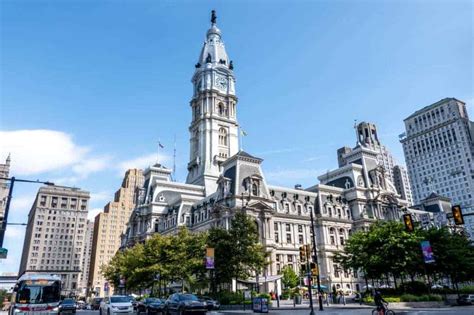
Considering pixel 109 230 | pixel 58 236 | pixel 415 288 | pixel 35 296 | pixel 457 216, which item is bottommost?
pixel 415 288

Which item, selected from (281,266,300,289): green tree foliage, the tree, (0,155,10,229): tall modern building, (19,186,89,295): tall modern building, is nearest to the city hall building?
(281,266,300,289): green tree foliage

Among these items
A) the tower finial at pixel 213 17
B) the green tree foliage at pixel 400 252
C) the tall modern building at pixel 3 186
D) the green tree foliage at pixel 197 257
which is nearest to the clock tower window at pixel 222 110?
the tower finial at pixel 213 17

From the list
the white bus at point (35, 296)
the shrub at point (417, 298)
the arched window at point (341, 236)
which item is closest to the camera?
the white bus at point (35, 296)

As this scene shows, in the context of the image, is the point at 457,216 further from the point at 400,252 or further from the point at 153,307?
the point at 153,307

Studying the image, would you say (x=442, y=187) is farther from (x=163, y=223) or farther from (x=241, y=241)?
(x=241, y=241)

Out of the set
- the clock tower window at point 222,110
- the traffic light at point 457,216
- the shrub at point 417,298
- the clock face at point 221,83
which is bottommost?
the shrub at point 417,298

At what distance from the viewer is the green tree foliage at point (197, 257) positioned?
47906mm

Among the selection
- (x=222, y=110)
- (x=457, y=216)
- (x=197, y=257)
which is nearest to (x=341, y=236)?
(x=197, y=257)

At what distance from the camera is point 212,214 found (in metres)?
74.4

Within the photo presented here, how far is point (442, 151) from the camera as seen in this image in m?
148

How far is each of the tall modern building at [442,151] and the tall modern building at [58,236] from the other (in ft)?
473

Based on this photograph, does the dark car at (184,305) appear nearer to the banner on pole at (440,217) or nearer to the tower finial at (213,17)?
the banner on pole at (440,217)

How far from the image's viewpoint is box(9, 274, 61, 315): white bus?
2786 centimetres

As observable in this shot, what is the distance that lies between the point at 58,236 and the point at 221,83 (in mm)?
94885
